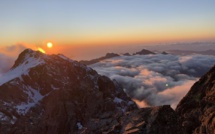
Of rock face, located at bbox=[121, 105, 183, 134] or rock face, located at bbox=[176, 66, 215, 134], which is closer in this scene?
rock face, located at bbox=[121, 105, 183, 134]

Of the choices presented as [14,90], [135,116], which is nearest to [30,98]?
[14,90]

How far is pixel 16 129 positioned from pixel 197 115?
145780mm

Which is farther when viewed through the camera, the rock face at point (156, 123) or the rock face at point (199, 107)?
the rock face at point (199, 107)

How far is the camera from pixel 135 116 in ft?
83.9

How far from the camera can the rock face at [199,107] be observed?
3520 cm

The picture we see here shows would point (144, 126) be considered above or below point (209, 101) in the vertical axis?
above

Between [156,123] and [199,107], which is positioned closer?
[156,123]

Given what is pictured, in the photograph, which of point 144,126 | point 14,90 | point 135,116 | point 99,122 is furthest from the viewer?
point 14,90

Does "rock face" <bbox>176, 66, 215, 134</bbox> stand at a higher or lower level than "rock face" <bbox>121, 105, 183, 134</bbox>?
lower

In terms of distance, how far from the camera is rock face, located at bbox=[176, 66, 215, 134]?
35197mm

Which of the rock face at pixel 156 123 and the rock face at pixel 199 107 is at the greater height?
the rock face at pixel 156 123

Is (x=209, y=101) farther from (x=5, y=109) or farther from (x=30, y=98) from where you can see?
(x=30, y=98)

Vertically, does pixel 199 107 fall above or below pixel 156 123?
below

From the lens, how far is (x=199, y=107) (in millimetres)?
44125
